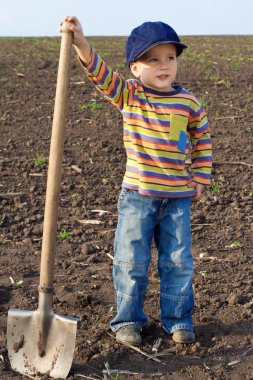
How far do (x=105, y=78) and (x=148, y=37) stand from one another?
0.32 metres

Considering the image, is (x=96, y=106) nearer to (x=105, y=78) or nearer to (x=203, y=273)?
(x=203, y=273)

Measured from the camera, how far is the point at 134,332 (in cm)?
448

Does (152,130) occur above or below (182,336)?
above

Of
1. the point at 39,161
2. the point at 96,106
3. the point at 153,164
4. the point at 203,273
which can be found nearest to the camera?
the point at 153,164

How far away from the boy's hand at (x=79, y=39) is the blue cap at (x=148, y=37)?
0.92 ft

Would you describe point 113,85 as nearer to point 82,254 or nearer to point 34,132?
point 82,254

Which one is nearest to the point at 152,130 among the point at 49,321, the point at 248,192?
the point at 49,321

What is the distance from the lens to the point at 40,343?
4.22 meters

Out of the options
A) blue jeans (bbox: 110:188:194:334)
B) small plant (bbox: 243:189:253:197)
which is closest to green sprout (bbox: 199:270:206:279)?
blue jeans (bbox: 110:188:194:334)

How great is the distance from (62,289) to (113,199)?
7.71 ft

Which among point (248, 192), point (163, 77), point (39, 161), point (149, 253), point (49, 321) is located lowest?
point (49, 321)

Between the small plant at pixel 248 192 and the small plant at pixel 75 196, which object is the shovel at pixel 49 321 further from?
the small plant at pixel 248 192

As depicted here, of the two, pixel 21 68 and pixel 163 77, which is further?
pixel 21 68

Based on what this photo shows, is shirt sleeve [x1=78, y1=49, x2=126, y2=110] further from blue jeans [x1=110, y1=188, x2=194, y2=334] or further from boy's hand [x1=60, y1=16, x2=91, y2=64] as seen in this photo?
blue jeans [x1=110, y1=188, x2=194, y2=334]
